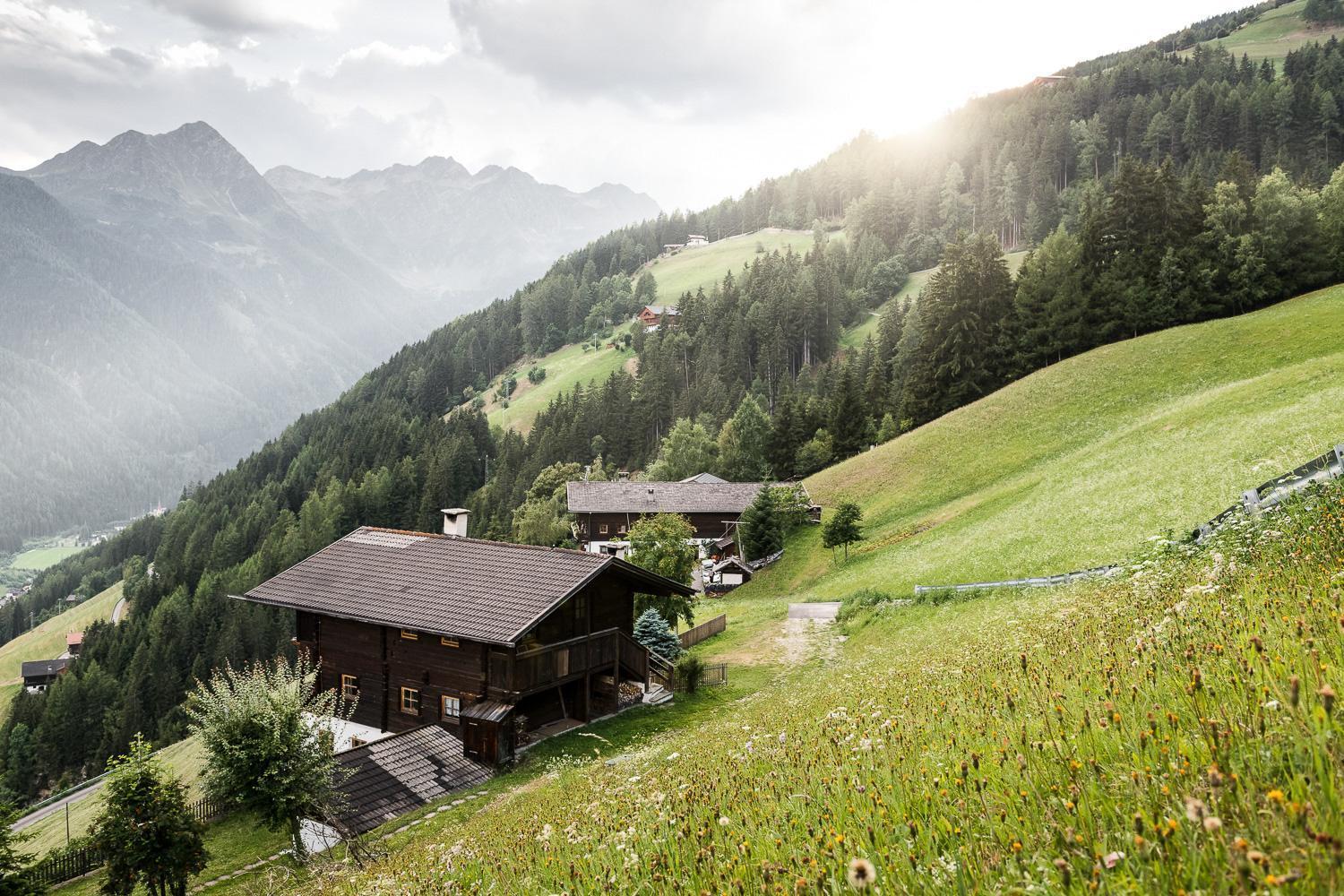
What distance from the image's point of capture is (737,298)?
168500mm

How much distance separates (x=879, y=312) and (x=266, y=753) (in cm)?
16643

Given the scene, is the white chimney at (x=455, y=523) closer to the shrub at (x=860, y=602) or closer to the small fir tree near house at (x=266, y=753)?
the small fir tree near house at (x=266, y=753)

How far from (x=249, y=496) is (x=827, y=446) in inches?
5523

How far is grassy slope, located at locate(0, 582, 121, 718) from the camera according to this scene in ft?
524

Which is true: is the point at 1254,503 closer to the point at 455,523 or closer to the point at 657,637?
the point at 657,637

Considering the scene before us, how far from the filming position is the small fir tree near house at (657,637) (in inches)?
1559

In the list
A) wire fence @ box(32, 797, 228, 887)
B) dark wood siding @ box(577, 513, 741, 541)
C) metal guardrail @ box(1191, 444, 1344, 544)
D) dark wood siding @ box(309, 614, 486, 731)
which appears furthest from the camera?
dark wood siding @ box(577, 513, 741, 541)

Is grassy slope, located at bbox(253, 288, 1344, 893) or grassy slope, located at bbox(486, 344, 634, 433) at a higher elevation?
grassy slope, located at bbox(253, 288, 1344, 893)

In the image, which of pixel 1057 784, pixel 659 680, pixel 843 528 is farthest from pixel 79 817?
pixel 1057 784

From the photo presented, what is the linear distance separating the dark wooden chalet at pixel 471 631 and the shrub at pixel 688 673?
2.15 meters

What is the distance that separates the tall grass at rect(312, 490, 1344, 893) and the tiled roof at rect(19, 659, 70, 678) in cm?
17702

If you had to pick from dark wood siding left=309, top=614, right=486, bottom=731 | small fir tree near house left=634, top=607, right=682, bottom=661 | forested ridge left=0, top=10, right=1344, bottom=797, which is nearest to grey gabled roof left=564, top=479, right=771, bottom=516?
forested ridge left=0, top=10, right=1344, bottom=797

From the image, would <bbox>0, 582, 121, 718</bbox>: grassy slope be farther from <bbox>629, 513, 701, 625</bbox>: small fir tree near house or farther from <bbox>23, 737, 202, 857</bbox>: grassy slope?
<bbox>629, 513, 701, 625</bbox>: small fir tree near house

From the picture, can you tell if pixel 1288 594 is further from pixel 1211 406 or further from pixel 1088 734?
pixel 1211 406
